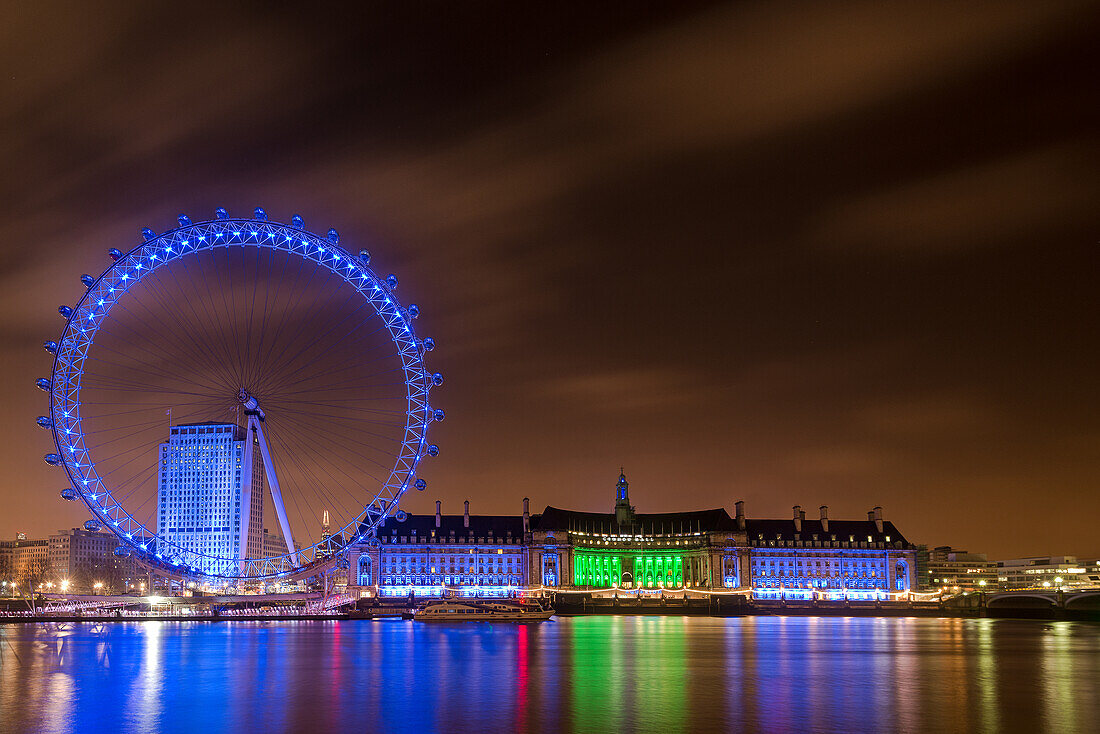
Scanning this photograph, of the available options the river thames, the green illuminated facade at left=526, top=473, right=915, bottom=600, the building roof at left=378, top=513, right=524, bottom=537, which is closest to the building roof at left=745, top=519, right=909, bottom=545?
the green illuminated facade at left=526, top=473, right=915, bottom=600

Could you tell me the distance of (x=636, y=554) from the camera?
19150cm

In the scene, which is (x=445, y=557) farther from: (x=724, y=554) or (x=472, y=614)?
(x=472, y=614)

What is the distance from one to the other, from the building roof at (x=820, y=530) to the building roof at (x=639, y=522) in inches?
219

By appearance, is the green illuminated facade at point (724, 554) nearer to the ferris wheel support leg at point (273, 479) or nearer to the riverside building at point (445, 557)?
the riverside building at point (445, 557)

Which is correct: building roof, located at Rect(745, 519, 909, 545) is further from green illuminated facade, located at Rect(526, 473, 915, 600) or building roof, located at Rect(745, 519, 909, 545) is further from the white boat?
the white boat

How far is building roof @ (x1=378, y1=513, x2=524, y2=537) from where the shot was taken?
179375mm

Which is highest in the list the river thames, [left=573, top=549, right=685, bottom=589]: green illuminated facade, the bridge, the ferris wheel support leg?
the ferris wheel support leg

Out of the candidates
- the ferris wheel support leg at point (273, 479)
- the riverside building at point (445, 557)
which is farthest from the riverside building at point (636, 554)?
the ferris wheel support leg at point (273, 479)

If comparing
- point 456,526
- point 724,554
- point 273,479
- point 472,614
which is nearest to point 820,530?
point 724,554

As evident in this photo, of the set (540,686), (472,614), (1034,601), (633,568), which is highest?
(540,686)

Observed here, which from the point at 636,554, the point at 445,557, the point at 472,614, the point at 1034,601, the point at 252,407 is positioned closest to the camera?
the point at 252,407

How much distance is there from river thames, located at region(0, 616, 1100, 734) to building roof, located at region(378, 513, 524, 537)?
10924 centimetres

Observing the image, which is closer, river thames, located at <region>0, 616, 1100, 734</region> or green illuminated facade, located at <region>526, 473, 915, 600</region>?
river thames, located at <region>0, 616, 1100, 734</region>

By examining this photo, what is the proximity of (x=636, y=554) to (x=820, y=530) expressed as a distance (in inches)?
1280
